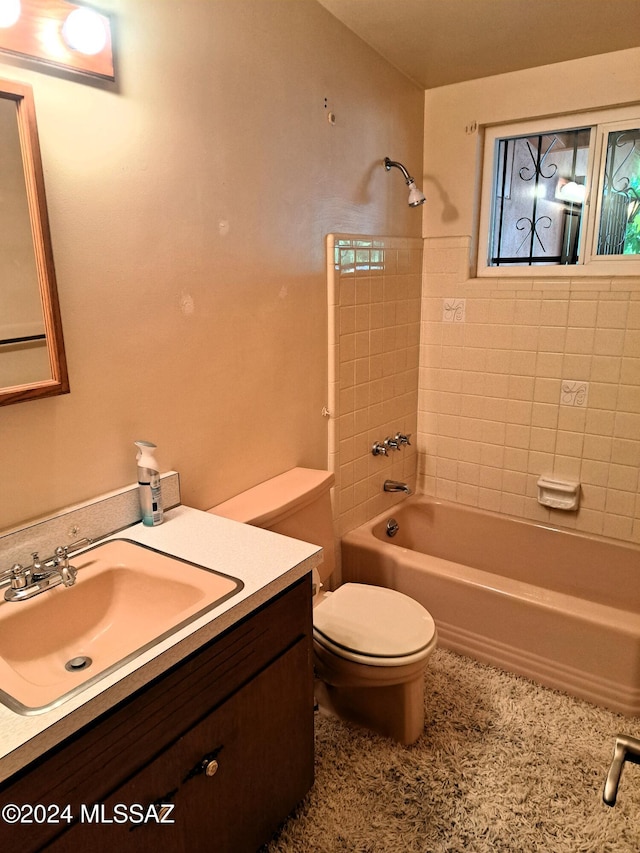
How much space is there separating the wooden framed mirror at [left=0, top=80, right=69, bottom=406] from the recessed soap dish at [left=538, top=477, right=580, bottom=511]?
217 centimetres

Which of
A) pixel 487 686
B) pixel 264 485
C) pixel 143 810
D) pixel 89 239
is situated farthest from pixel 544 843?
pixel 89 239

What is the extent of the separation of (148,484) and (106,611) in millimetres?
336

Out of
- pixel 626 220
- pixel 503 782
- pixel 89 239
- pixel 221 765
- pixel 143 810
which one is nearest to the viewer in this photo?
pixel 143 810

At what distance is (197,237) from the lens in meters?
1.66

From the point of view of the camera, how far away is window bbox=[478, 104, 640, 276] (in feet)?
8.01

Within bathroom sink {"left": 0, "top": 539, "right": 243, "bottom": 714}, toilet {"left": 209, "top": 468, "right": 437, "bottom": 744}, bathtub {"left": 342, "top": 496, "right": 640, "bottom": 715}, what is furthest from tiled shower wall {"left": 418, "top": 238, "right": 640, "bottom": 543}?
bathroom sink {"left": 0, "top": 539, "right": 243, "bottom": 714}

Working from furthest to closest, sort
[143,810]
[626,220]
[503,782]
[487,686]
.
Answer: [626,220]
[487,686]
[503,782]
[143,810]

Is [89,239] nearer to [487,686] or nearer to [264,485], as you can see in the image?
[264,485]

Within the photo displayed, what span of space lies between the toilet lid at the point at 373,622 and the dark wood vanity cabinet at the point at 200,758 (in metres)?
0.28

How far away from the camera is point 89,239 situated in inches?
54.8

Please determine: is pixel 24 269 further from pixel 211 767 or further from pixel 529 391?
pixel 529 391

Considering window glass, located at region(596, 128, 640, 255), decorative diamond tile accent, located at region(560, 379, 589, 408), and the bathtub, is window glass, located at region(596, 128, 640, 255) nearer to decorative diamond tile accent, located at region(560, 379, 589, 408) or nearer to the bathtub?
decorative diamond tile accent, located at region(560, 379, 589, 408)

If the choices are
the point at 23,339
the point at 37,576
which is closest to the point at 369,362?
the point at 23,339

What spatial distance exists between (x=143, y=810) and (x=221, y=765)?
0.21 metres
